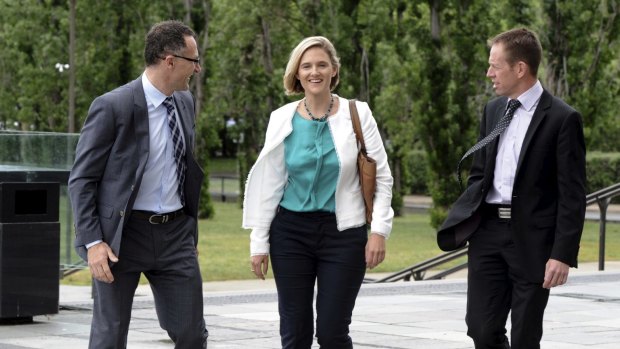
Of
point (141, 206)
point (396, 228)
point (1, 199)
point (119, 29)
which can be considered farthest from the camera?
point (119, 29)

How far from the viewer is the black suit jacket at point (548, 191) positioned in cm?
613

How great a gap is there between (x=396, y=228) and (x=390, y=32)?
14.9ft

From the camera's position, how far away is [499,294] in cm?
630

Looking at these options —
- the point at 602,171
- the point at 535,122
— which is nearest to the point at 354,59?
the point at 602,171

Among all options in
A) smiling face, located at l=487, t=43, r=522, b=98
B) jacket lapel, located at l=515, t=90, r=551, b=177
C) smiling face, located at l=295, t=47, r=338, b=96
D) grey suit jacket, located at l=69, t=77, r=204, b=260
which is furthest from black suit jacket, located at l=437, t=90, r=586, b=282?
grey suit jacket, located at l=69, t=77, r=204, b=260

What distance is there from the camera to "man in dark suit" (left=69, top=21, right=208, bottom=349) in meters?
5.98

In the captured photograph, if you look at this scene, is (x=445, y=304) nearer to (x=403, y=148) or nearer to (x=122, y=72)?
(x=403, y=148)

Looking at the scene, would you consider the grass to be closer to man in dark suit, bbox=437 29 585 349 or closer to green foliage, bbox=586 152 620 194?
green foliage, bbox=586 152 620 194

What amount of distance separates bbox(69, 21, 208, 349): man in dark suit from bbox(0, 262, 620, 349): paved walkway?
3.47 m

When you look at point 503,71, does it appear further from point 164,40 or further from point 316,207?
point 164,40

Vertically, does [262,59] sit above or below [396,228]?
above

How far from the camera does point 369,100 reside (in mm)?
32562

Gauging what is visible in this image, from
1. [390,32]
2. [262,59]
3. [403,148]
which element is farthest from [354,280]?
[262,59]

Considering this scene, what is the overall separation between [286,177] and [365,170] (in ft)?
1.19
